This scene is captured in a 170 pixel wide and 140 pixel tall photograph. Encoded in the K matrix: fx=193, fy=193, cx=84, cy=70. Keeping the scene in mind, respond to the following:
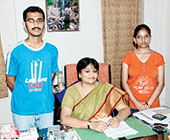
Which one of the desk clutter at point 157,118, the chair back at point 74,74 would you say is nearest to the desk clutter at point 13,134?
the desk clutter at point 157,118

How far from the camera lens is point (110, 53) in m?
3.26

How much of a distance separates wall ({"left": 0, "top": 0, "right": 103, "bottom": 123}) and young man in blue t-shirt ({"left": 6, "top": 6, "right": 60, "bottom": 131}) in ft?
3.81

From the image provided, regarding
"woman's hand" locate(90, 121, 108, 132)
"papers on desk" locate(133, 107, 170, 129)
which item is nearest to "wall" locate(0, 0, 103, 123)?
"papers on desk" locate(133, 107, 170, 129)

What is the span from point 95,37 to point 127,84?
132 centimetres

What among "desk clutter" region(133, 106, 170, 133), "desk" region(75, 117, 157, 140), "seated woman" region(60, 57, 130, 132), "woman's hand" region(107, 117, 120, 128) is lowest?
"desk" region(75, 117, 157, 140)

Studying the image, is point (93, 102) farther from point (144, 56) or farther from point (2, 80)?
point (2, 80)

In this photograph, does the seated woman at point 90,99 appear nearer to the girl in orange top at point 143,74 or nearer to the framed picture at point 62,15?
the girl in orange top at point 143,74

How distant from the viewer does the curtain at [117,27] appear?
10.4 ft

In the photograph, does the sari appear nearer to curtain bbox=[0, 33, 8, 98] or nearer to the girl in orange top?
the girl in orange top

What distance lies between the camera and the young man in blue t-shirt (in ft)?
5.67

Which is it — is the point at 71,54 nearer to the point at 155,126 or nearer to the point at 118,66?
the point at 118,66

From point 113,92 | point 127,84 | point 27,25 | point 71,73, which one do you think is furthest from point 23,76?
point 127,84

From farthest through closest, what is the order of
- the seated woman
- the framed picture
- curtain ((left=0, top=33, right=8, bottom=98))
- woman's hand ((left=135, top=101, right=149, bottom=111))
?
the framed picture < curtain ((left=0, top=33, right=8, bottom=98)) < woman's hand ((left=135, top=101, right=149, bottom=111)) < the seated woman

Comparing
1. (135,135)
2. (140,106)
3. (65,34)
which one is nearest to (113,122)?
(135,135)
